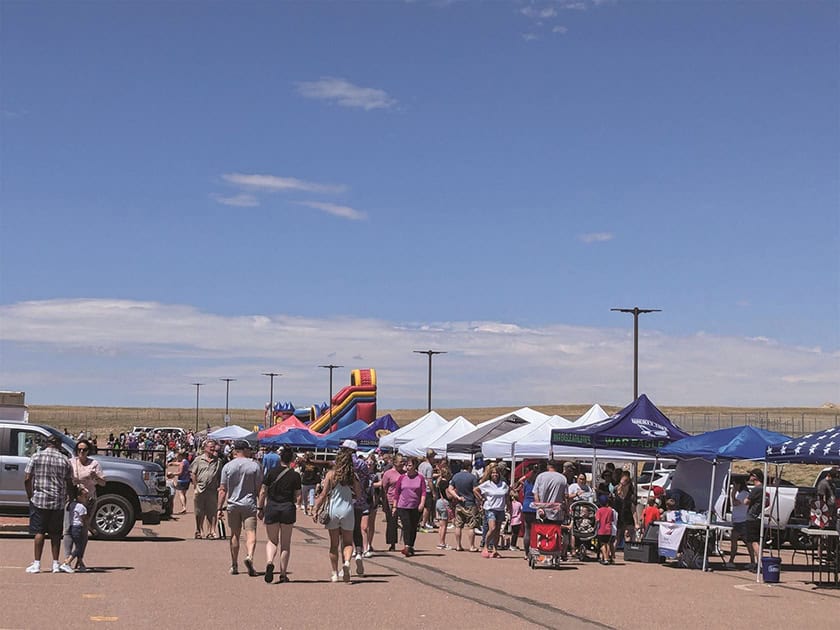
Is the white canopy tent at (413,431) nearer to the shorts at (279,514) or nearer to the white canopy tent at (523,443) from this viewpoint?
the white canopy tent at (523,443)

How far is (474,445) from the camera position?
27.2 m

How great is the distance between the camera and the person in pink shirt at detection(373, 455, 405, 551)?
19.2 metres

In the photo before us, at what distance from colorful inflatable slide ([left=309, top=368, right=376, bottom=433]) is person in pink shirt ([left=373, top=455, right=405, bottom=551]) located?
3258 centimetres

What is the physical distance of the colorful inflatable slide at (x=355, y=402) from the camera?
5394 cm

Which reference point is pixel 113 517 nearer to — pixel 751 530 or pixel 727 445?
pixel 727 445

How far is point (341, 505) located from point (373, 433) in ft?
82.0

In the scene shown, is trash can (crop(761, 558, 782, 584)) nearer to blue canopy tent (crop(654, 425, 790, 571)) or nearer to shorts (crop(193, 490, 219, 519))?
blue canopy tent (crop(654, 425, 790, 571))

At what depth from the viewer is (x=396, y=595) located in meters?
13.6

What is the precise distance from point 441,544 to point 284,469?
25.2 ft

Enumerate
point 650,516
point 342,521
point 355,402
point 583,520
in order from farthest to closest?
1. point 355,402
2. point 650,516
3. point 583,520
4. point 342,521

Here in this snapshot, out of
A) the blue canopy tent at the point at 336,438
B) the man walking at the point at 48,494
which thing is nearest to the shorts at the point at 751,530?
the man walking at the point at 48,494

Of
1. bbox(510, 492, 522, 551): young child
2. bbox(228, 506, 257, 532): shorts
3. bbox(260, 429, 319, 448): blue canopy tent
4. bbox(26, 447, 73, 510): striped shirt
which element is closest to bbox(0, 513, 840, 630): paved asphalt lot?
bbox(228, 506, 257, 532): shorts

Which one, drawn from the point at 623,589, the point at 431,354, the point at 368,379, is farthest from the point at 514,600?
the point at 431,354

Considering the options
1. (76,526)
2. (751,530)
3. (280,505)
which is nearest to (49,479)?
(76,526)
